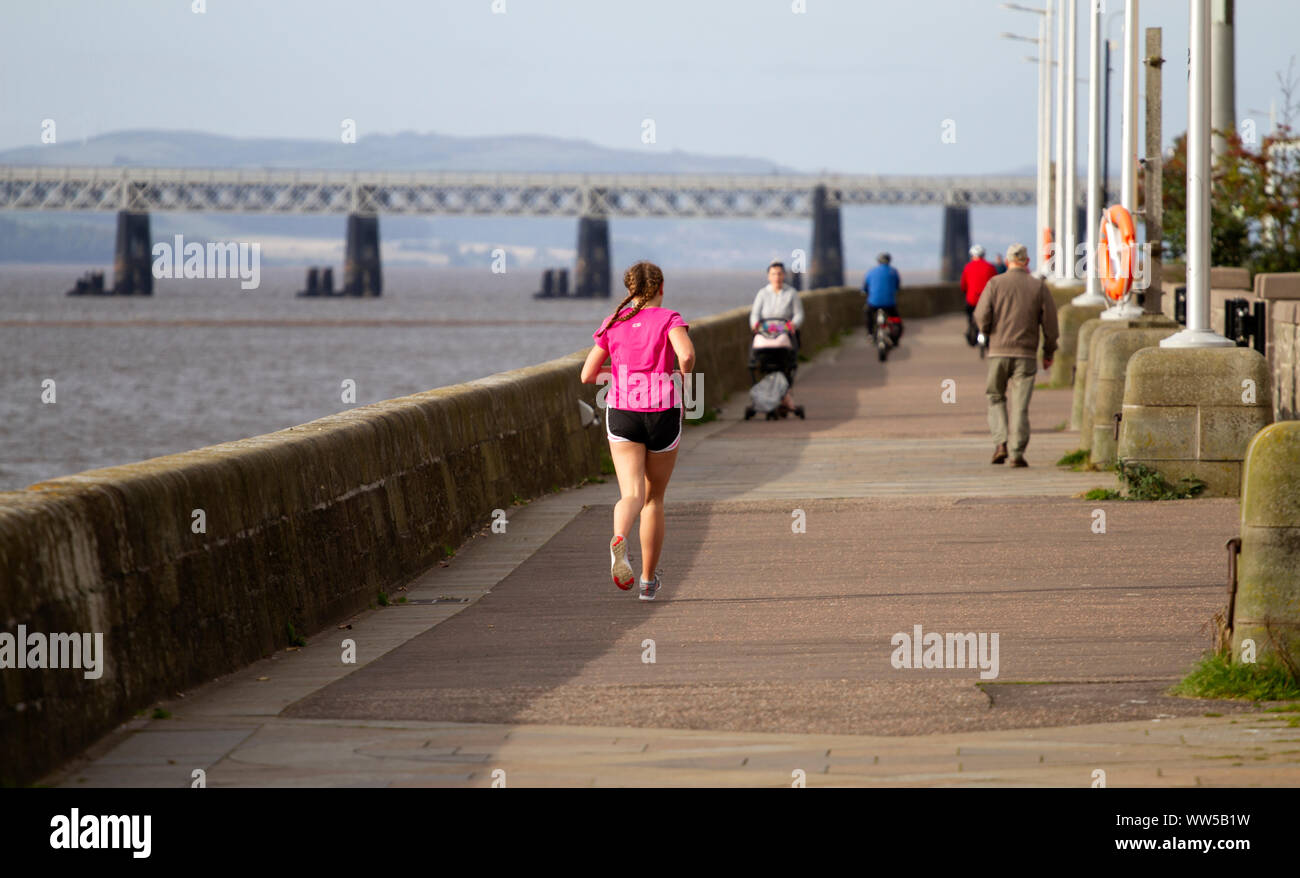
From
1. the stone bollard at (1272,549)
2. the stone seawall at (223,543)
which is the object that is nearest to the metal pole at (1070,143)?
the stone seawall at (223,543)

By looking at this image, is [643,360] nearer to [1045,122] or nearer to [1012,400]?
[1012,400]

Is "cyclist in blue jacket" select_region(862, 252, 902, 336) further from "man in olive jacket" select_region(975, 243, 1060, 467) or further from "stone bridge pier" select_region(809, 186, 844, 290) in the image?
"stone bridge pier" select_region(809, 186, 844, 290)

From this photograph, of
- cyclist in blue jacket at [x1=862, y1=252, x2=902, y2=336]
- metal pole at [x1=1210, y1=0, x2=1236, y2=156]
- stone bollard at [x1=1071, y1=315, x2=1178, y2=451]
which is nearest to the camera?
stone bollard at [x1=1071, y1=315, x2=1178, y2=451]

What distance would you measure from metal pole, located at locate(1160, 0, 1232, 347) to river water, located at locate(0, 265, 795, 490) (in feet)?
138

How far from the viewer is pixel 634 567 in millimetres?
11023

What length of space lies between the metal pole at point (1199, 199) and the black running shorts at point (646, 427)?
5.35 metres

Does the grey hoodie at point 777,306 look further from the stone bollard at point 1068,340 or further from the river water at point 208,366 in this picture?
the river water at point 208,366

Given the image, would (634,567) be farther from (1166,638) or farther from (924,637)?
(1166,638)

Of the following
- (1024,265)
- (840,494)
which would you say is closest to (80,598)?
(840,494)

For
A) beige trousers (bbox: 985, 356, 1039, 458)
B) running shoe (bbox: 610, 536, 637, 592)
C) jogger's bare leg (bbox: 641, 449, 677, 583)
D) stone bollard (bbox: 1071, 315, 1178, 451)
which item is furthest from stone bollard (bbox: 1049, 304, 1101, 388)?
running shoe (bbox: 610, 536, 637, 592)

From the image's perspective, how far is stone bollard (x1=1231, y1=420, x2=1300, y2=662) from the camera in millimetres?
7207

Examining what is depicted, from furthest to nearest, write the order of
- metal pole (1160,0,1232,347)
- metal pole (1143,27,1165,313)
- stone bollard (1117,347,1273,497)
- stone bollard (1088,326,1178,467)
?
metal pole (1143,27,1165,313) < stone bollard (1088,326,1178,467) < metal pole (1160,0,1232,347) < stone bollard (1117,347,1273,497)

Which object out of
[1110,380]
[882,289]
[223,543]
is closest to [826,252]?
[882,289]

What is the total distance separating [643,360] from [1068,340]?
1827 cm
